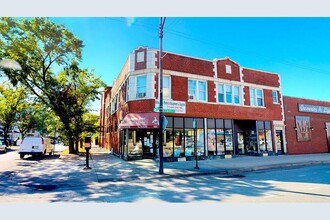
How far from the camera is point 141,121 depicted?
1443 centimetres

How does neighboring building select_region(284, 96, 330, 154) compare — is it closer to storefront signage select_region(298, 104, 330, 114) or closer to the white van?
storefront signage select_region(298, 104, 330, 114)

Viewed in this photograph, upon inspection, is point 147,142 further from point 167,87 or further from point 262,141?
point 262,141

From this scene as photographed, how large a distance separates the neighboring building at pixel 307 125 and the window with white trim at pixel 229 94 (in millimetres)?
6523

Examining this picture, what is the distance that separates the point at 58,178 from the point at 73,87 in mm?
18160

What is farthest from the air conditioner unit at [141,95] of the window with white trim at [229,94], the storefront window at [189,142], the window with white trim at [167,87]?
the window with white trim at [229,94]

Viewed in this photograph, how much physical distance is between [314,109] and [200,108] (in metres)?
15.5

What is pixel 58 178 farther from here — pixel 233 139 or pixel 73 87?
pixel 73 87

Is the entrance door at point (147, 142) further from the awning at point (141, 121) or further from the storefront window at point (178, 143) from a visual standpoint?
the storefront window at point (178, 143)

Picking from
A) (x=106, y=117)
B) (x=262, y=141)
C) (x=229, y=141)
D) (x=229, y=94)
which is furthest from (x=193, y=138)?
(x=106, y=117)

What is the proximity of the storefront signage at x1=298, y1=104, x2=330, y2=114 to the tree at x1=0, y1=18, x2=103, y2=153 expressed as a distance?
77.5 feet

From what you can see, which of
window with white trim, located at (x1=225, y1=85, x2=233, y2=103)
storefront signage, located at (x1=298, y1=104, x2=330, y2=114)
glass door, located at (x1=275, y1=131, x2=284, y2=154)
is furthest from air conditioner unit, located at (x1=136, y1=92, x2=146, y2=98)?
storefront signage, located at (x1=298, y1=104, x2=330, y2=114)

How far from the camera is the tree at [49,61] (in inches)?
659

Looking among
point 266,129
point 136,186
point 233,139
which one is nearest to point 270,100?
point 266,129

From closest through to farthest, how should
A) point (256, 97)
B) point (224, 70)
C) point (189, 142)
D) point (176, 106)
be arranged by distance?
1. point (176, 106)
2. point (189, 142)
3. point (224, 70)
4. point (256, 97)
